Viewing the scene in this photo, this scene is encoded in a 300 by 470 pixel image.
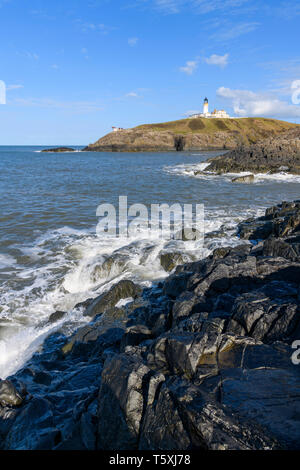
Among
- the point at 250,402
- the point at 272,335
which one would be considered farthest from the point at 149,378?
the point at 272,335

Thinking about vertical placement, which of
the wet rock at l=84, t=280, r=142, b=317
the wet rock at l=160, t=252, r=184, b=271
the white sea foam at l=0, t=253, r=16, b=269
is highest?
the wet rock at l=160, t=252, r=184, b=271

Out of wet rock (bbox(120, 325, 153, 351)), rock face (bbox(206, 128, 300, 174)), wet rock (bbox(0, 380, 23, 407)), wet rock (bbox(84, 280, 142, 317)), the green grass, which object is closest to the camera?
wet rock (bbox(0, 380, 23, 407))

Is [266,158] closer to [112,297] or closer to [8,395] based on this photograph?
[112,297]

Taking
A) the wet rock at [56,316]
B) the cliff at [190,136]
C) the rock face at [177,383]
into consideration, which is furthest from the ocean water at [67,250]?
the cliff at [190,136]

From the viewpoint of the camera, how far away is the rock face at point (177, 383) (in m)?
4.06

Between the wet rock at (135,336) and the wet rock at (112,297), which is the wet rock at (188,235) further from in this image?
the wet rock at (135,336)

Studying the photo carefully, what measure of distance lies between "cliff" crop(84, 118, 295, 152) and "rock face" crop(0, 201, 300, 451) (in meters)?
132

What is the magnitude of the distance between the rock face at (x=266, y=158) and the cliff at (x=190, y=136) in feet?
235

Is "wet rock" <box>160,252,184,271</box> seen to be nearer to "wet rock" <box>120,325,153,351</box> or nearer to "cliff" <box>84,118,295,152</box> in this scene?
"wet rock" <box>120,325,153,351</box>

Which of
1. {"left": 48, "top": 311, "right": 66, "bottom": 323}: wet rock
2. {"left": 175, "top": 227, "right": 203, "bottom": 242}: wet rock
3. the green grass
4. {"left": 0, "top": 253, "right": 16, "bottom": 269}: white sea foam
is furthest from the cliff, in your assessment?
{"left": 48, "top": 311, "right": 66, "bottom": 323}: wet rock

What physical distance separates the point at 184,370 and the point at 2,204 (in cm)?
2702

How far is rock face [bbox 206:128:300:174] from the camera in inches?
2068

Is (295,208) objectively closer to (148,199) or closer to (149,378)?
(148,199)

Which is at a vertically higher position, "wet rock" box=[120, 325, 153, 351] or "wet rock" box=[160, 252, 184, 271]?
"wet rock" box=[160, 252, 184, 271]
